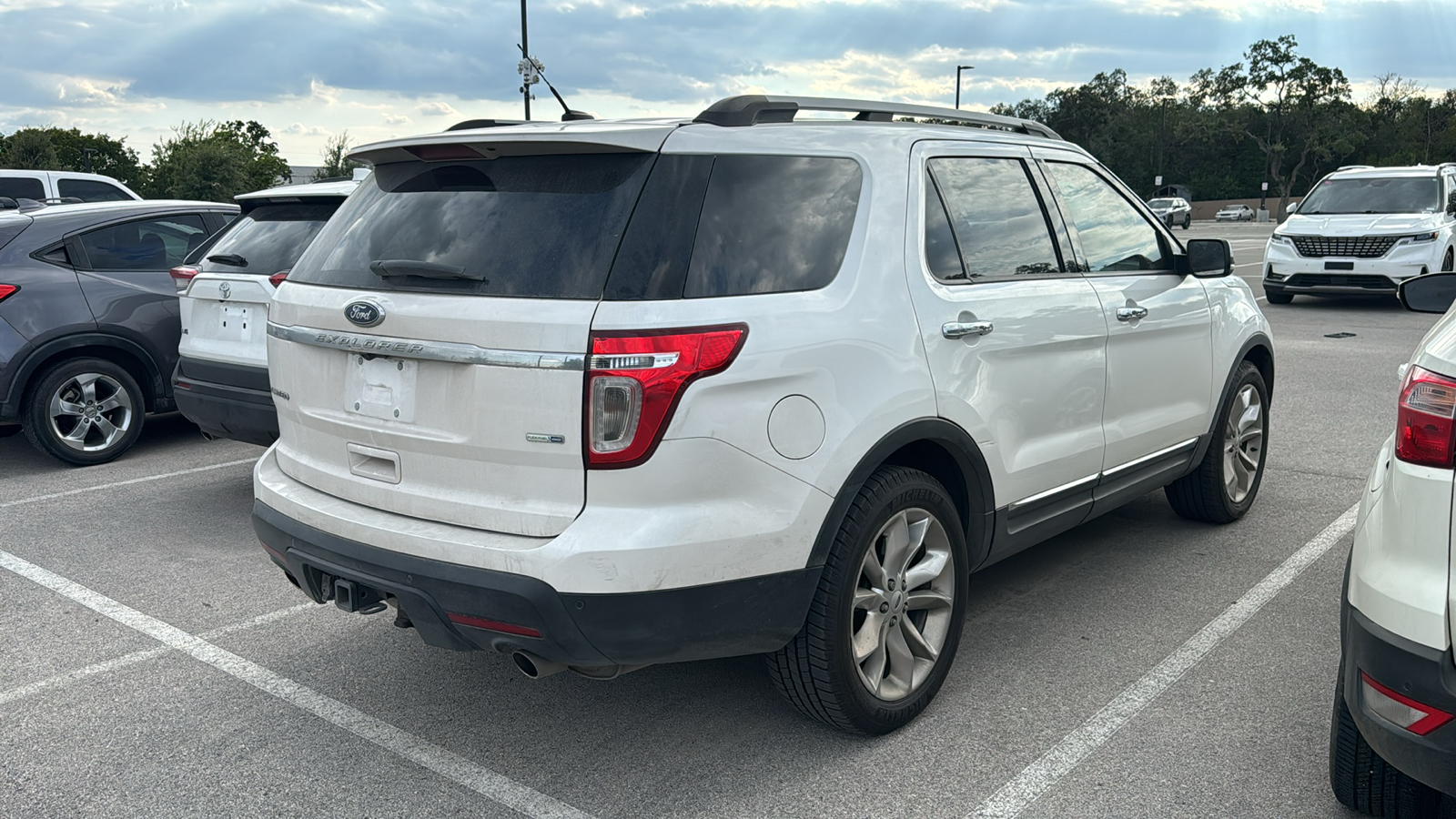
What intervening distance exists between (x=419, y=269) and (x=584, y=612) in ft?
3.49

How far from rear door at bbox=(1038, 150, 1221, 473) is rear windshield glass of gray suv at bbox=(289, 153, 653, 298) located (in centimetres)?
210

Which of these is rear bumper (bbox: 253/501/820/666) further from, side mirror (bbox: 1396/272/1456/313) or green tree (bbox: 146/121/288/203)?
Answer: green tree (bbox: 146/121/288/203)

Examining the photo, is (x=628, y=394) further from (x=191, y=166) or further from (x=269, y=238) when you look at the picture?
(x=191, y=166)

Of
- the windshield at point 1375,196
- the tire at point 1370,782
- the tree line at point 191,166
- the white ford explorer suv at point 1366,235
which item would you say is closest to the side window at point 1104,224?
the tire at point 1370,782

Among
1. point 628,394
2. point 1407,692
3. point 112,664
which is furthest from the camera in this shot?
point 112,664

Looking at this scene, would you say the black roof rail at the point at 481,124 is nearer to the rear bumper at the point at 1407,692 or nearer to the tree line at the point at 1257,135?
the rear bumper at the point at 1407,692

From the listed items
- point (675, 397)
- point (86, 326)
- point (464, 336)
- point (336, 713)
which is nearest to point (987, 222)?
point (675, 397)

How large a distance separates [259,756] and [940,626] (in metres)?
2.10

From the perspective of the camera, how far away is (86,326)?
723 centimetres

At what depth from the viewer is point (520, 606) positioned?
9.30 feet

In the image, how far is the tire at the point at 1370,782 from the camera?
9.10 ft

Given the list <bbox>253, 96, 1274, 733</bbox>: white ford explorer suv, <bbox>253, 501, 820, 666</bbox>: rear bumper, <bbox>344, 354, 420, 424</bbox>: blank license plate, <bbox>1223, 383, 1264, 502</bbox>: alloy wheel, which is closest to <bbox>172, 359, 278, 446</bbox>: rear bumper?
<bbox>253, 96, 1274, 733</bbox>: white ford explorer suv

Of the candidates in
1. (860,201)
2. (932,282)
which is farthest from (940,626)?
(860,201)

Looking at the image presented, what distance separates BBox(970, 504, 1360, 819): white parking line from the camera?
10.2ft
